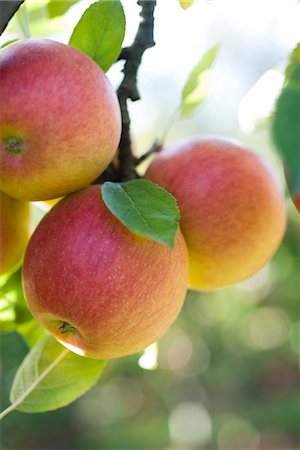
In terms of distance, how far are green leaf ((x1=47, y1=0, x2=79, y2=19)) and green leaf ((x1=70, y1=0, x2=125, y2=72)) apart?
123 millimetres

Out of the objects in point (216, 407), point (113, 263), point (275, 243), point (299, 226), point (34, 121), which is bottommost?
point (216, 407)

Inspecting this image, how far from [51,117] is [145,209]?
10 centimetres

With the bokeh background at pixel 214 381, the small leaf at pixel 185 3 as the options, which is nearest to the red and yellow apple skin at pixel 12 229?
the small leaf at pixel 185 3

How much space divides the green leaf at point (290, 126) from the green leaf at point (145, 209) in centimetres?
14

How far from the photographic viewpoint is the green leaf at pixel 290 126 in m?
0.31

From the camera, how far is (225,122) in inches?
179

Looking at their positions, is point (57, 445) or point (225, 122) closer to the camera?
point (57, 445)

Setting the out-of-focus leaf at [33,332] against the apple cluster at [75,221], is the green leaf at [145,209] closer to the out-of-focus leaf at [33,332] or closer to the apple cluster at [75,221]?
→ the apple cluster at [75,221]

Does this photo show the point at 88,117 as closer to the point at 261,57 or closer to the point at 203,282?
the point at 203,282

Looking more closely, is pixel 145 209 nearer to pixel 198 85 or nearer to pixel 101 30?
pixel 101 30

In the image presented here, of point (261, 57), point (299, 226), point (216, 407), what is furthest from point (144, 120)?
point (216, 407)

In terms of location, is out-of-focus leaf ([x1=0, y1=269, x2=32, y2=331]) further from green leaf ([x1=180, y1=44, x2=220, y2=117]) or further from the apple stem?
green leaf ([x1=180, y1=44, x2=220, y2=117])

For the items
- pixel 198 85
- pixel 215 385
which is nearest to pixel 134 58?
pixel 198 85

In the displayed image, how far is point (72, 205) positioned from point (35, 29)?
26 centimetres
